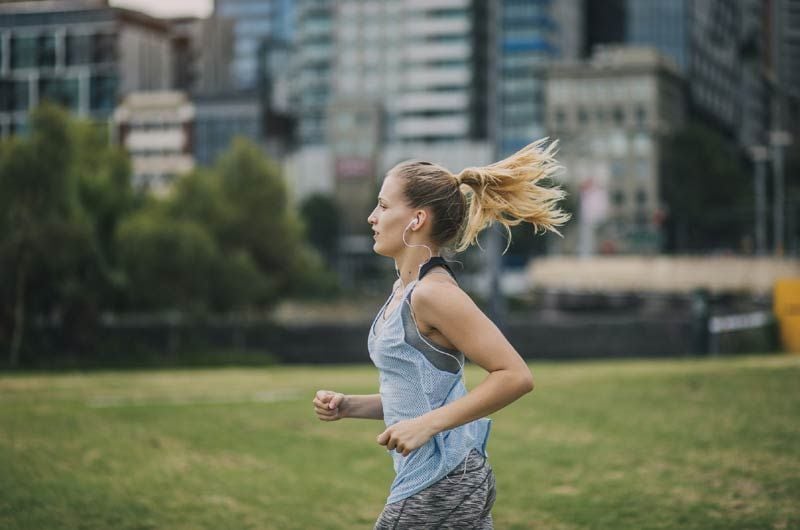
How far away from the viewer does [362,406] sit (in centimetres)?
409

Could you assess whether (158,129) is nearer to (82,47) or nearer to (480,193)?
(82,47)

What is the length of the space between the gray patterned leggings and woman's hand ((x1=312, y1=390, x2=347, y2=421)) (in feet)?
1.55

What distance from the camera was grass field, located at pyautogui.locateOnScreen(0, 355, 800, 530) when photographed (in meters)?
7.92

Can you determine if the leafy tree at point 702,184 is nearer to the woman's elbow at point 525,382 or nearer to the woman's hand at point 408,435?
the woman's elbow at point 525,382

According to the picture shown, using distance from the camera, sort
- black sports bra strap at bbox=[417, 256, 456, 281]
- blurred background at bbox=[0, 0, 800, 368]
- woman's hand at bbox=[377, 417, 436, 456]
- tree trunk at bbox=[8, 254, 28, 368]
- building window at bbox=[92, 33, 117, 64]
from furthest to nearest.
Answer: building window at bbox=[92, 33, 117, 64] → blurred background at bbox=[0, 0, 800, 368] → tree trunk at bbox=[8, 254, 28, 368] → black sports bra strap at bbox=[417, 256, 456, 281] → woman's hand at bbox=[377, 417, 436, 456]

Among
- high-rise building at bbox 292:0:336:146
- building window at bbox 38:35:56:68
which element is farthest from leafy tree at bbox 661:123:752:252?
building window at bbox 38:35:56:68

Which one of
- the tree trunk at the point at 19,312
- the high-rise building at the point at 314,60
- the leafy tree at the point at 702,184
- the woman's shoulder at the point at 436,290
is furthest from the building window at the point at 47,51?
the woman's shoulder at the point at 436,290

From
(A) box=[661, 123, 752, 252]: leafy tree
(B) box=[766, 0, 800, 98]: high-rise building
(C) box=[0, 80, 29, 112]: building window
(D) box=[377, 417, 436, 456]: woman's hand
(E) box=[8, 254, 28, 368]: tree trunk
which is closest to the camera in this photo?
(D) box=[377, 417, 436, 456]: woman's hand

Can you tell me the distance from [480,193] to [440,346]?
593 millimetres

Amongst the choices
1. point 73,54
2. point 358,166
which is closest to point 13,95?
point 73,54

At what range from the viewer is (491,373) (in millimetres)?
3500

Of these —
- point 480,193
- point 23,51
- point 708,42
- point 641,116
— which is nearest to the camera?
point 480,193

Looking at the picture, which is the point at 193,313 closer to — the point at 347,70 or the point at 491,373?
the point at 491,373

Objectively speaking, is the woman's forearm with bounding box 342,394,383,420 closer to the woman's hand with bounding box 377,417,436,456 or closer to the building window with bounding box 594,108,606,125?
the woman's hand with bounding box 377,417,436,456
